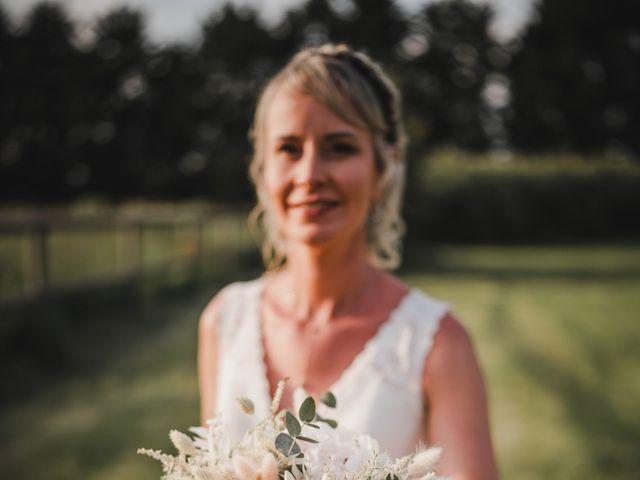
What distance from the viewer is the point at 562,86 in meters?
40.7

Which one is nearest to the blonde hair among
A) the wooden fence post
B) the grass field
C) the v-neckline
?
the v-neckline

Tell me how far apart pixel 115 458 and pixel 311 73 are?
351 centimetres

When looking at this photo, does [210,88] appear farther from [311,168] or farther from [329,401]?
[329,401]

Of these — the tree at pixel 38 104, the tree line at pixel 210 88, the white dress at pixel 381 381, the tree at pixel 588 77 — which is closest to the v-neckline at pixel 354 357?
the white dress at pixel 381 381

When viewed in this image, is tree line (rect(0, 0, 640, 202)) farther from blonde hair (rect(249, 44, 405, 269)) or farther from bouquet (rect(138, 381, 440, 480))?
bouquet (rect(138, 381, 440, 480))

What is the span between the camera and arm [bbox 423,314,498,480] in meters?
1.57

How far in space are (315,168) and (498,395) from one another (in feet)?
15.6

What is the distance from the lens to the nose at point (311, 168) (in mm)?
1756

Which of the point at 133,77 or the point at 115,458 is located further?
the point at 133,77

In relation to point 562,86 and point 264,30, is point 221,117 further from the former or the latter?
A: point 562,86

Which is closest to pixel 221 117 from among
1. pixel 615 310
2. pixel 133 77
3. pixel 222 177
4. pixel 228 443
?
pixel 133 77

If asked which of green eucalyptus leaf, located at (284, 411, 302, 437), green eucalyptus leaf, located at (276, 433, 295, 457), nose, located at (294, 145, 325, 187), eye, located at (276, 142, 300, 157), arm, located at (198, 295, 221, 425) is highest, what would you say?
eye, located at (276, 142, 300, 157)

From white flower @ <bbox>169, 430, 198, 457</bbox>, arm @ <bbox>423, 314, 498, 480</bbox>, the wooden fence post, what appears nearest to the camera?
white flower @ <bbox>169, 430, 198, 457</bbox>

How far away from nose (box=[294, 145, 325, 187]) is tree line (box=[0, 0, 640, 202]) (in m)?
33.4
